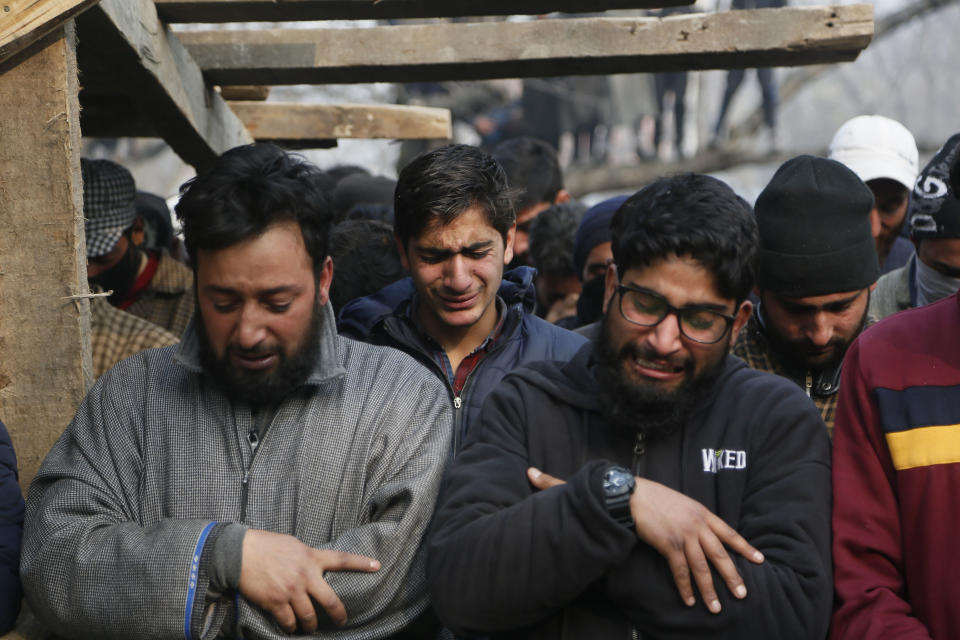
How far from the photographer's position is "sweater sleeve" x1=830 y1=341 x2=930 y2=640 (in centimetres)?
243

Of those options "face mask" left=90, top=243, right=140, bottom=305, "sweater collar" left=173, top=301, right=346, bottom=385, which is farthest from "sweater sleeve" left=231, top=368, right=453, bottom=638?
"face mask" left=90, top=243, right=140, bottom=305

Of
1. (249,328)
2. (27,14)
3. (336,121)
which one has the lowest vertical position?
(249,328)

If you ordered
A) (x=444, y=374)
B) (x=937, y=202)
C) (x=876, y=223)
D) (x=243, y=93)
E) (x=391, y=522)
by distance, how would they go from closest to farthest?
(x=391, y=522) → (x=444, y=374) → (x=937, y=202) → (x=876, y=223) → (x=243, y=93)

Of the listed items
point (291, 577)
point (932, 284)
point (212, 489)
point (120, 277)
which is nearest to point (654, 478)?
point (291, 577)

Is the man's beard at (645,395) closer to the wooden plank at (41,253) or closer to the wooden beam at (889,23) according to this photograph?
the wooden plank at (41,253)

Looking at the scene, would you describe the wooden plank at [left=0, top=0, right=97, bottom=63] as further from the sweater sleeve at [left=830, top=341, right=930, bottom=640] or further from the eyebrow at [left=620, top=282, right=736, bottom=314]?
the sweater sleeve at [left=830, top=341, right=930, bottom=640]

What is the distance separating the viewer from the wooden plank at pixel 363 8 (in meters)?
3.91

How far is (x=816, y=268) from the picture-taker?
335cm

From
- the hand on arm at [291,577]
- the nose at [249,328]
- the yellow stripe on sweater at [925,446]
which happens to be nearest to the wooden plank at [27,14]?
the nose at [249,328]

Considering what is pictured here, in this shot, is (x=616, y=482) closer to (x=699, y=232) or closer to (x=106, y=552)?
(x=699, y=232)

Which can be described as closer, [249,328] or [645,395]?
[645,395]

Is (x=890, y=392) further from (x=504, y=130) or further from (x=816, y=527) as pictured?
(x=504, y=130)

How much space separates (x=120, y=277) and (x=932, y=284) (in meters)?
3.32

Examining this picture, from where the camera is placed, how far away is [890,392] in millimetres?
2549
